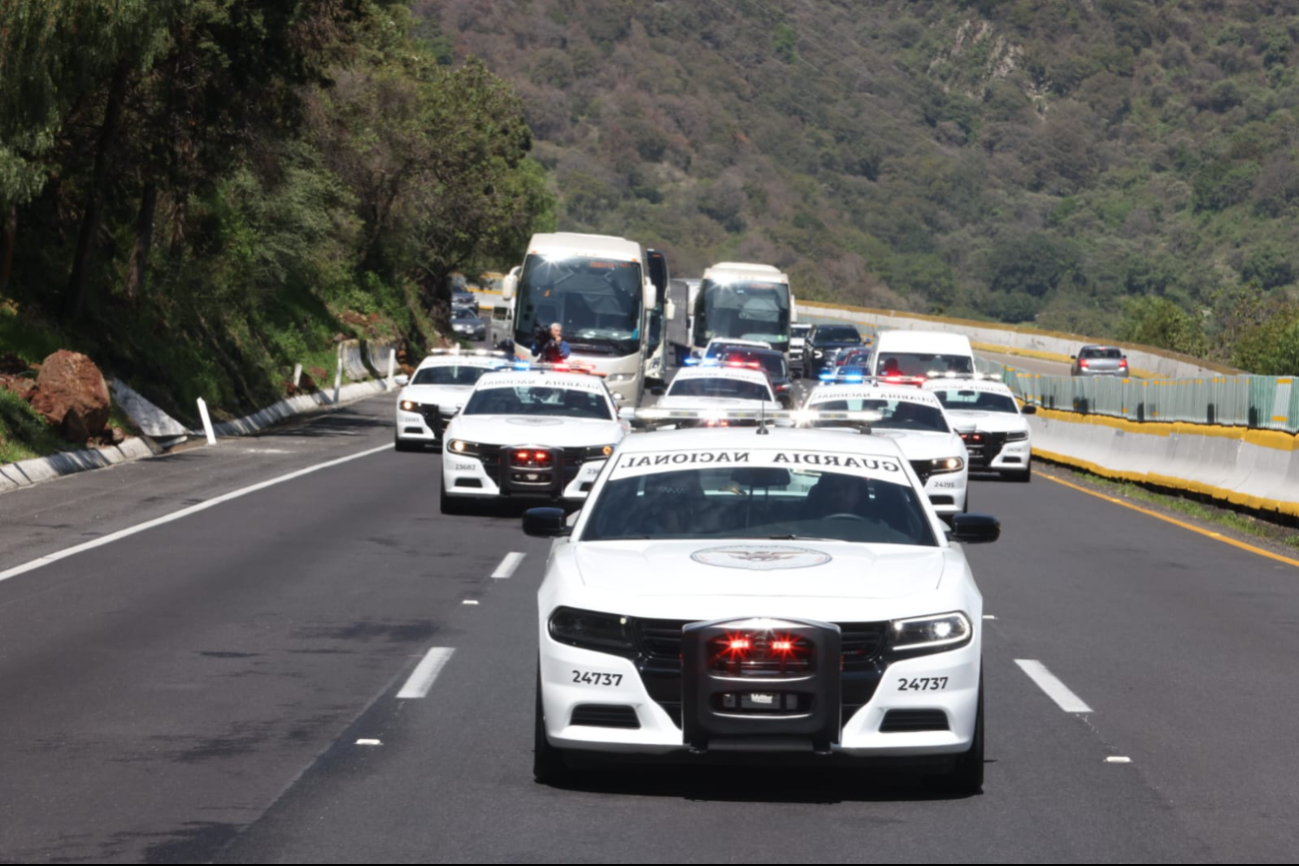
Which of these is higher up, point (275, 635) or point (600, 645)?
point (600, 645)

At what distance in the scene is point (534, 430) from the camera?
20.4m

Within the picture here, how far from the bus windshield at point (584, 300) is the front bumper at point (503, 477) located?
18606 millimetres

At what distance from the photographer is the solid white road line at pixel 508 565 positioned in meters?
15.5

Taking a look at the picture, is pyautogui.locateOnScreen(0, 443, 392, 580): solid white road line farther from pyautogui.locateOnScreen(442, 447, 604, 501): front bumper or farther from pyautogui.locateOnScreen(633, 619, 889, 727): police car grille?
pyautogui.locateOnScreen(633, 619, 889, 727): police car grille

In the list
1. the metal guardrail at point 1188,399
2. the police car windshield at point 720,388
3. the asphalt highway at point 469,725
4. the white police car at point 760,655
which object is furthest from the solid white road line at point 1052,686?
the police car windshield at point 720,388

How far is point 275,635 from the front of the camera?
1212 centimetres

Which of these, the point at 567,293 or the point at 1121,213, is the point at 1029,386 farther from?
the point at 1121,213

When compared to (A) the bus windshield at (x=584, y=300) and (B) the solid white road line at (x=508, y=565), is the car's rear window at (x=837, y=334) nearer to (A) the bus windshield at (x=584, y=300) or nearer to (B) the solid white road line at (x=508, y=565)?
(A) the bus windshield at (x=584, y=300)

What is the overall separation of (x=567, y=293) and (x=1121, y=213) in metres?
156

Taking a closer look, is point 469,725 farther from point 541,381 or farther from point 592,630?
point 541,381

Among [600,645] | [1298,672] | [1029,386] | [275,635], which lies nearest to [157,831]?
[600,645]

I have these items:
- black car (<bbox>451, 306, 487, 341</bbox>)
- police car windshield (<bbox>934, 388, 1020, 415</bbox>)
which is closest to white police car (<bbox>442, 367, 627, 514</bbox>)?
police car windshield (<bbox>934, 388, 1020, 415</bbox>)

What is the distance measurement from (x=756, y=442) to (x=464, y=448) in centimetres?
1116

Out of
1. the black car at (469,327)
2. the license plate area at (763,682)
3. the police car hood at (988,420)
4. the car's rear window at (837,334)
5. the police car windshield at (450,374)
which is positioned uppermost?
the license plate area at (763,682)
